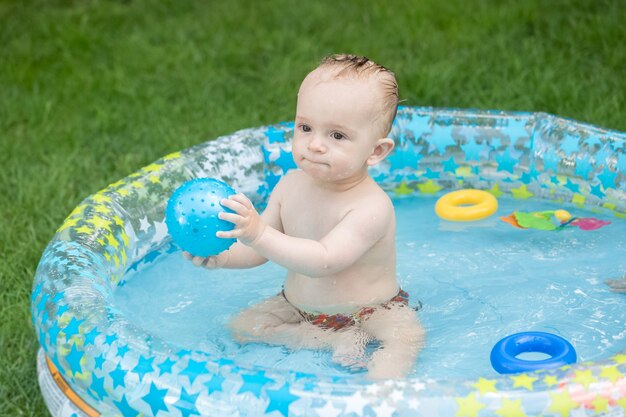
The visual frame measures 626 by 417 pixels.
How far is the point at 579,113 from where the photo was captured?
14.4 feet

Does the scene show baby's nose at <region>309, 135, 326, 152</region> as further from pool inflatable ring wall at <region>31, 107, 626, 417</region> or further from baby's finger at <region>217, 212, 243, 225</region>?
pool inflatable ring wall at <region>31, 107, 626, 417</region>

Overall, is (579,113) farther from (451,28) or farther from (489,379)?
(489,379)

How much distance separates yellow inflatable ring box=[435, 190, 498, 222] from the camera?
348 centimetres

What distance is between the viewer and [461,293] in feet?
10.0

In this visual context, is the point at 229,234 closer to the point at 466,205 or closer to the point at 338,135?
the point at 338,135

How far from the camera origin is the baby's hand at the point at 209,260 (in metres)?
2.45

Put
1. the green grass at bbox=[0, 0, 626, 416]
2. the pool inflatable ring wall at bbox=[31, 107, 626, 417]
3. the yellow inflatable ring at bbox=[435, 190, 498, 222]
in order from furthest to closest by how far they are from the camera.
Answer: the green grass at bbox=[0, 0, 626, 416], the yellow inflatable ring at bbox=[435, 190, 498, 222], the pool inflatable ring wall at bbox=[31, 107, 626, 417]

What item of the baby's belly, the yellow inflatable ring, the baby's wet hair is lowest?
the yellow inflatable ring

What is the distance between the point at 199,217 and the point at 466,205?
162cm

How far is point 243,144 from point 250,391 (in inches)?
65.9

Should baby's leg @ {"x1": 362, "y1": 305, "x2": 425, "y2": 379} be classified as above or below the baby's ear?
below

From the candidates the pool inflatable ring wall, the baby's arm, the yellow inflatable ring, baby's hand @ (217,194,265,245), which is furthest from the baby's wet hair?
the yellow inflatable ring

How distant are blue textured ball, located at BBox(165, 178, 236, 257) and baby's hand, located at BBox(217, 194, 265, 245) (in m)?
0.02

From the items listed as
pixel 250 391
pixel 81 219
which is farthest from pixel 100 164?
pixel 250 391
